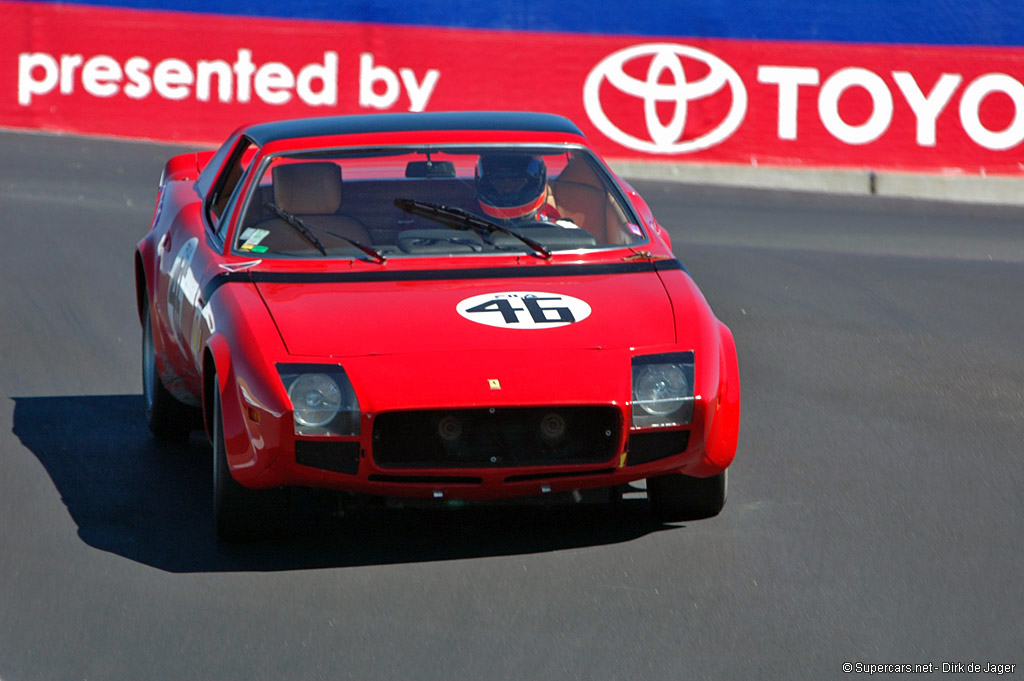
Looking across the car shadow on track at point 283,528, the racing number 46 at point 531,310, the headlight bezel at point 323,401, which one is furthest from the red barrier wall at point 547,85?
the headlight bezel at point 323,401

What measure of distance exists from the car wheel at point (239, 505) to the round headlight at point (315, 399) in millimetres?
391

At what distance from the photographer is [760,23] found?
17.0m

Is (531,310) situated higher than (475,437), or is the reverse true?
(531,310)

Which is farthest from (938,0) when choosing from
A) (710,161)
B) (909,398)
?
(909,398)

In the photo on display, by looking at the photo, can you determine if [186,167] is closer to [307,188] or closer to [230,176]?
[230,176]

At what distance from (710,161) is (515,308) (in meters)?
Result: 11.8

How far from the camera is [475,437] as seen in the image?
5453 mm

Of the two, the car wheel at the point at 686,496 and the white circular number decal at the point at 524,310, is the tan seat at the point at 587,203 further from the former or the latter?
the car wheel at the point at 686,496

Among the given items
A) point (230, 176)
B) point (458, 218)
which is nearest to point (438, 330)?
point (458, 218)

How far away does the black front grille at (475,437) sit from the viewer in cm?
542

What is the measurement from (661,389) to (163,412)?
268 cm

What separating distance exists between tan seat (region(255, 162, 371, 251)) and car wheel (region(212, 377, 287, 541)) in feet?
3.73

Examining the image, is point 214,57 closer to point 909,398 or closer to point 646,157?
point 646,157

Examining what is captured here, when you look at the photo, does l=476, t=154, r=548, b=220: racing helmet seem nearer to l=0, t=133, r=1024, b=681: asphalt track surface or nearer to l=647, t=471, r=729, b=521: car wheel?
l=0, t=133, r=1024, b=681: asphalt track surface
